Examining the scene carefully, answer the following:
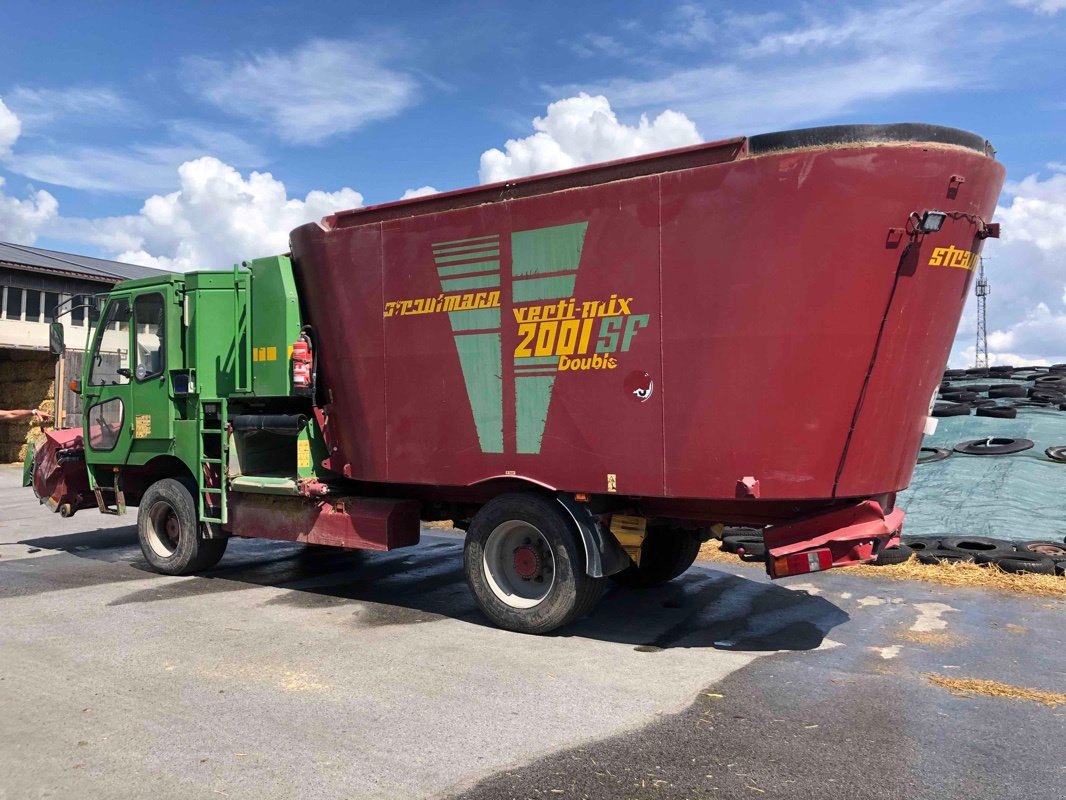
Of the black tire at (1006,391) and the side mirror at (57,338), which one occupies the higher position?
the side mirror at (57,338)

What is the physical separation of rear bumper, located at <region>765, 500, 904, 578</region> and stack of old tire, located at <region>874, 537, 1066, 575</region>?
2.89 metres

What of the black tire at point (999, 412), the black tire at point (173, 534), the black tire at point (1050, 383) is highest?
the black tire at point (1050, 383)

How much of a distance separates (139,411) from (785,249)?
7.12 metres

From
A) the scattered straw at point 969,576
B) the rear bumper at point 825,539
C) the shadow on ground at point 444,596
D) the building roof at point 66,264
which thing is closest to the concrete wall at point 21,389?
the building roof at point 66,264

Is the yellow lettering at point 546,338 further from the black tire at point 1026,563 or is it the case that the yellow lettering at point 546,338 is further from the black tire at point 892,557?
the black tire at point 1026,563

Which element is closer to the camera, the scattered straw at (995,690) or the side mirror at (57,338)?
the scattered straw at (995,690)

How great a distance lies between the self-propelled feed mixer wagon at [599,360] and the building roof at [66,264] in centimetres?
1683

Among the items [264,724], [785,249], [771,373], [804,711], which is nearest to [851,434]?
[771,373]

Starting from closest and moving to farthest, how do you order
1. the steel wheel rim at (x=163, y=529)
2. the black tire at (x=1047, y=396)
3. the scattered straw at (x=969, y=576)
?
the scattered straw at (x=969, y=576), the steel wheel rim at (x=163, y=529), the black tire at (x=1047, y=396)

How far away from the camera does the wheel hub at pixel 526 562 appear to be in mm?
6766

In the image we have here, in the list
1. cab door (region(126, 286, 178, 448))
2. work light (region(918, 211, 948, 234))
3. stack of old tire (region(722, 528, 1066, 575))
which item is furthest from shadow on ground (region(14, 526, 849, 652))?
work light (region(918, 211, 948, 234))

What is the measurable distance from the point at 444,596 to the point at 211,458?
9.39ft

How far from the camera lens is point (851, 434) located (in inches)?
225

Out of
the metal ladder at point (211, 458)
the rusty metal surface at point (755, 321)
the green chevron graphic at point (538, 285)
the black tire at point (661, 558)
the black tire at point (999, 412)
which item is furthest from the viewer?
the black tire at point (999, 412)
